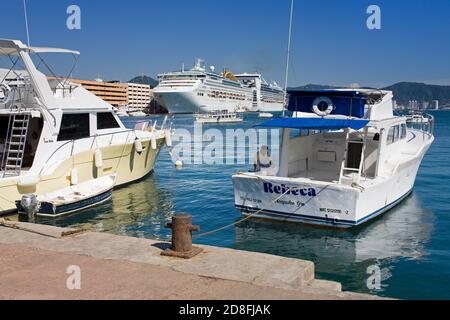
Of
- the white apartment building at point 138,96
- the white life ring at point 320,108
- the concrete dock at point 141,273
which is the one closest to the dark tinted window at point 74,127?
the concrete dock at point 141,273

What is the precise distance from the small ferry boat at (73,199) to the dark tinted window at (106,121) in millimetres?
2367

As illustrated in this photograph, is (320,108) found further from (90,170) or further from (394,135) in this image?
(90,170)

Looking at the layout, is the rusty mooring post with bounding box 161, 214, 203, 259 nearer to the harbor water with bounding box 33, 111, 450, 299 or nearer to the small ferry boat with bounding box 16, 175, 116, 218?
the harbor water with bounding box 33, 111, 450, 299

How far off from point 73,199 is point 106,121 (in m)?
4.69

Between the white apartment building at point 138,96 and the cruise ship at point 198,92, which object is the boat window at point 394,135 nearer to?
the cruise ship at point 198,92

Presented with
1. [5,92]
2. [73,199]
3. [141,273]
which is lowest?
[73,199]

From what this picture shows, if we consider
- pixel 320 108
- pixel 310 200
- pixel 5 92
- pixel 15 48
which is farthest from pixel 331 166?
pixel 5 92

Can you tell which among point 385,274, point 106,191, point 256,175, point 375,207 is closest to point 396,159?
point 375,207

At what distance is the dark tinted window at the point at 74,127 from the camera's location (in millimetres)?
14680

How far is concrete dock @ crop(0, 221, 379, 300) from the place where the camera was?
5.01 meters

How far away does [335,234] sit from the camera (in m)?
10.8

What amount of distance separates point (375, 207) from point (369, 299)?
682cm

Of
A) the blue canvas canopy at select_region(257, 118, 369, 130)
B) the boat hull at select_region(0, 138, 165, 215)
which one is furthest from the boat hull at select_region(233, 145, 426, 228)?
the boat hull at select_region(0, 138, 165, 215)
